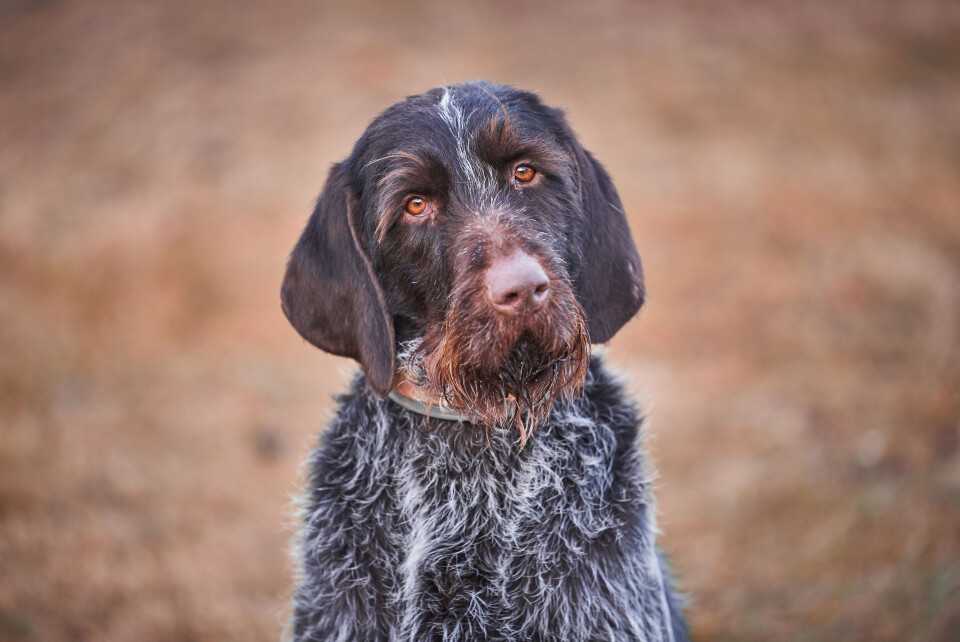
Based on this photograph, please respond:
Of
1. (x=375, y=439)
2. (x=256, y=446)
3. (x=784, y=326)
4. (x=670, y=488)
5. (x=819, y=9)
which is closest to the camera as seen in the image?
(x=375, y=439)

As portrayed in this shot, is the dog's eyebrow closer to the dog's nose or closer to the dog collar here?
the dog's nose

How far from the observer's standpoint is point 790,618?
376 centimetres

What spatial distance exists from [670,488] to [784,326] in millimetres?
2442

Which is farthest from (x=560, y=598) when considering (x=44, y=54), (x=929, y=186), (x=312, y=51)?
(x=44, y=54)

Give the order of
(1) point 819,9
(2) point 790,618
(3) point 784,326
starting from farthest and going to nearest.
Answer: (1) point 819,9 < (3) point 784,326 < (2) point 790,618

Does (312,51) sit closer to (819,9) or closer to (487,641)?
(819,9)

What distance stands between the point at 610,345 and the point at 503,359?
1818mm

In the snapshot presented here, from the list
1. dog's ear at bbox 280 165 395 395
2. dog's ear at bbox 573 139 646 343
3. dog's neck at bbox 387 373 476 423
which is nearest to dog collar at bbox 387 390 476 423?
dog's neck at bbox 387 373 476 423

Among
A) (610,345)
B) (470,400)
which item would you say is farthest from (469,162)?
(610,345)

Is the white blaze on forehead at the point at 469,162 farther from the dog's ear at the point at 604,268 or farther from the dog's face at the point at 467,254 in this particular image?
the dog's ear at the point at 604,268

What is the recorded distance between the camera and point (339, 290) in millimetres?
2225

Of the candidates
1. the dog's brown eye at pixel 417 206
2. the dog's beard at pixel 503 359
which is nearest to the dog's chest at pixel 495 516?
the dog's beard at pixel 503 359

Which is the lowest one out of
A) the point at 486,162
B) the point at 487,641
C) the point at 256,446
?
the point at 487,641

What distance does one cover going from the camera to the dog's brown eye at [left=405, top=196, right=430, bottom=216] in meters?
2.14
